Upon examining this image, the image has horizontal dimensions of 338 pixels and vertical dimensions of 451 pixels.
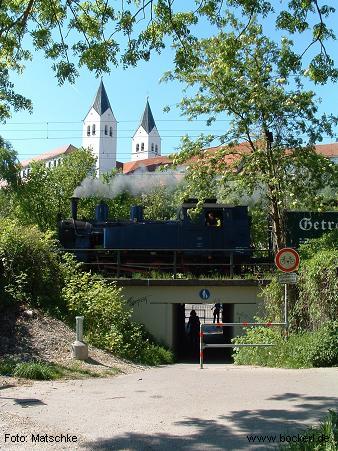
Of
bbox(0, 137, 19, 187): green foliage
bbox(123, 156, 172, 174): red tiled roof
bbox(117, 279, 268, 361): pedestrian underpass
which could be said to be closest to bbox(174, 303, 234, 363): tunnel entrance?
bbox(117, 279, 268, 361): pedestrian underpass

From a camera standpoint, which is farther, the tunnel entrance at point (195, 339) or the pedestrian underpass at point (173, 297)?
the tunnel entrance at point (195, 339)

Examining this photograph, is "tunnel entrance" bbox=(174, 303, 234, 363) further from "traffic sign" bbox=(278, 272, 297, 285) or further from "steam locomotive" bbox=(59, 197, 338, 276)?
"traffic sign" bbox=(278, 272, 297, 285)

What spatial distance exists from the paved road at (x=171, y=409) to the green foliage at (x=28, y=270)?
514cm

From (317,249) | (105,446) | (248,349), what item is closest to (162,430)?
(105,446)

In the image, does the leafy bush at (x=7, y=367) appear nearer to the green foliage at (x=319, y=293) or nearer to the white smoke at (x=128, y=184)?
the green foliage at (x=319, y=293)

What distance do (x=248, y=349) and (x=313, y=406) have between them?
21.1ft

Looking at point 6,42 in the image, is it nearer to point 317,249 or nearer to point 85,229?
point 317,249

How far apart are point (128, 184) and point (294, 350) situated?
20.8 meters

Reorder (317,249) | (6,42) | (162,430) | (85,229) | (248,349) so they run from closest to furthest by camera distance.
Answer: (162,430) < (6,42) < (248,349) < (317,249) < (85,229)

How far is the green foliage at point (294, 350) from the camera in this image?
10203mm

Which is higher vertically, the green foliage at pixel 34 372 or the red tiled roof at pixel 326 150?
the red tiled roof at pixel 326 150

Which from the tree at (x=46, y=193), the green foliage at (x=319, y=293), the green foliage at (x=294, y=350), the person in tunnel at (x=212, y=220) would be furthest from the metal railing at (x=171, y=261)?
the tree at (x=46, y=193)

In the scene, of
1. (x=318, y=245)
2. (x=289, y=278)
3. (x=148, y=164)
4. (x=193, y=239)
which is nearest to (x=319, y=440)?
(x=289, y=278)

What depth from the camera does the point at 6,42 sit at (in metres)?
9.27
